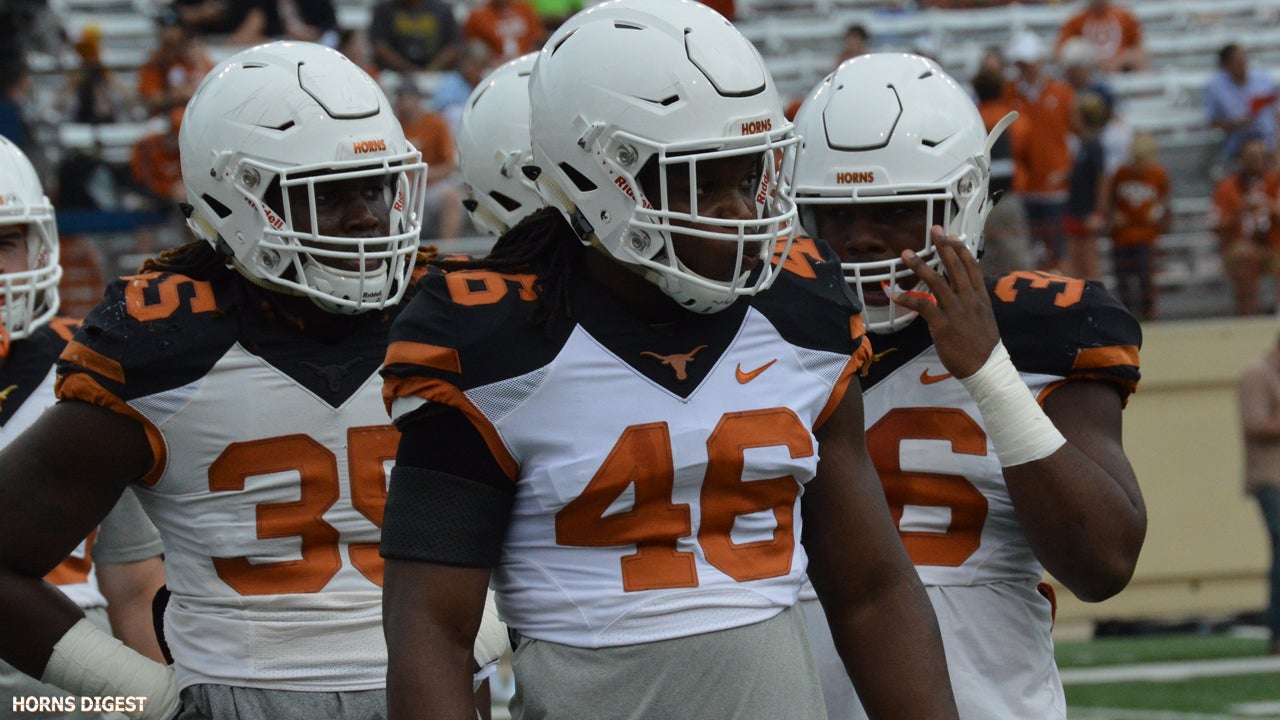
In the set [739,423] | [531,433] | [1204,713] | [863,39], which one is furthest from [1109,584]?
[863,39]

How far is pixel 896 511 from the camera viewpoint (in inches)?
121

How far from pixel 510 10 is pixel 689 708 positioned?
9.31 metres

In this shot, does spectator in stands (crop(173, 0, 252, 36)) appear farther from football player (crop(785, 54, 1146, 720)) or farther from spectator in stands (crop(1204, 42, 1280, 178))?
football player (crop(785, 54, 1146, 720))

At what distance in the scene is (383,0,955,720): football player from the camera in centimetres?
218

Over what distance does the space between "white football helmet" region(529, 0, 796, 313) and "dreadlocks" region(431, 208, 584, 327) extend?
4cm

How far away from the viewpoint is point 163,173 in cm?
902

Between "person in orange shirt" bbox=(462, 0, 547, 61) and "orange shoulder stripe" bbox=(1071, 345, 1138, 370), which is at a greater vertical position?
"orange shoulder stripe" bbox=(1071, 345, 1138, 370)

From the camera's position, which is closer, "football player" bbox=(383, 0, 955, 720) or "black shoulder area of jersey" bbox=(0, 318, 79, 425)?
"football player" bbox=(383, 0, 955, 720)

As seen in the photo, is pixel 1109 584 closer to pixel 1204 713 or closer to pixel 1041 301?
pixel 1041 301

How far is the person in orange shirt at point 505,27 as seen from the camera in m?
11.0

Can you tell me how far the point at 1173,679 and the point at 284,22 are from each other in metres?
6.29

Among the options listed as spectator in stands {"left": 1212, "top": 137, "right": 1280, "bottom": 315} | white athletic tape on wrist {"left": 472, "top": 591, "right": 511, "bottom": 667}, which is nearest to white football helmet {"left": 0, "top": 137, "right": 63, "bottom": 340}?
white athletic tape on wrist {"left": 472, "top": 591, "right": 511, "bottom": 667}

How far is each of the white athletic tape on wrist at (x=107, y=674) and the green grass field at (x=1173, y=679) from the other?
521cm

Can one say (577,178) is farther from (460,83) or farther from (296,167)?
(460,83)
